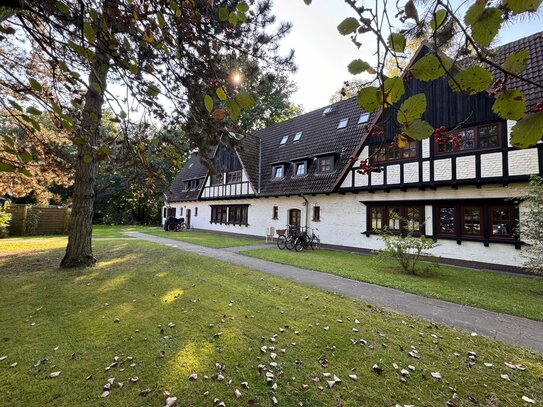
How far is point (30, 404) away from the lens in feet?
8.58

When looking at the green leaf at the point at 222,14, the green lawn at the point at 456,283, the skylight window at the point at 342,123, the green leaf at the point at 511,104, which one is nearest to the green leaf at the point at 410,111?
the green leaf at the point at 511,104

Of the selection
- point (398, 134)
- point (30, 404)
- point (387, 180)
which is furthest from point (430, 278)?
point (30, 404)

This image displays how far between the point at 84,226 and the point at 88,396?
6.96m

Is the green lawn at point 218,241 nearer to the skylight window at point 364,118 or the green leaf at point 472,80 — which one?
the skylight window at point 364,118

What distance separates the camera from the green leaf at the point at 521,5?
32.1 inches

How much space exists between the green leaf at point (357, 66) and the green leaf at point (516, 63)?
453 mm

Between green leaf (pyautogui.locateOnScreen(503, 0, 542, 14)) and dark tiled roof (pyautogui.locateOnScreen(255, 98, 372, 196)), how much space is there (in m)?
13.3

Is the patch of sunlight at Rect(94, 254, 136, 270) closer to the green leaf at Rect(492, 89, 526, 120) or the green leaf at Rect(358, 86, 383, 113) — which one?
the green leaf at Rect(358, 86, 383, 113)

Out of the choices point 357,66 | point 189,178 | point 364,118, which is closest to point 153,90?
point 357,66

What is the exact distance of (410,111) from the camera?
1.04 meters

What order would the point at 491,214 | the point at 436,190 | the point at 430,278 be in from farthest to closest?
the point at 436,190, the point at 491,214, the point at 430,278

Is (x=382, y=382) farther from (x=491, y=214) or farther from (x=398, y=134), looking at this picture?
(x=491, y=214)

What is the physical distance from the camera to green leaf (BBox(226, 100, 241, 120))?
152 cm

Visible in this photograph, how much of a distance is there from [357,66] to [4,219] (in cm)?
2172
